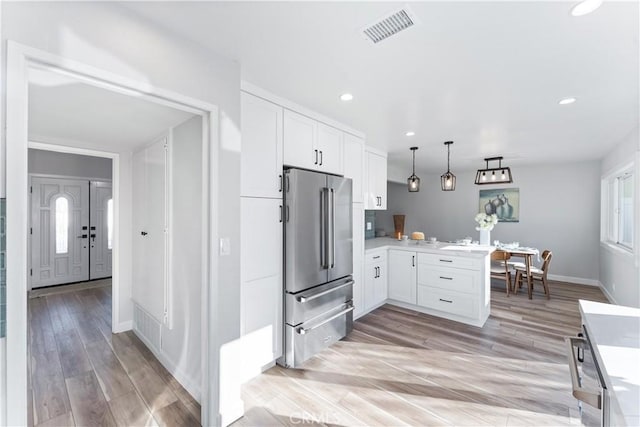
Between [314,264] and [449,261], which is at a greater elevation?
[314,264]

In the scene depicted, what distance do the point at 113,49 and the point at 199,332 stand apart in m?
1.87

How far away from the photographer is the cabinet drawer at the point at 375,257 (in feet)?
12.8

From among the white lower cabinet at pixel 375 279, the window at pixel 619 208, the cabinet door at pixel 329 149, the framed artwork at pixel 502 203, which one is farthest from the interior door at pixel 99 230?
the window at pixel 619 208

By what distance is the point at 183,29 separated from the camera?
160cm

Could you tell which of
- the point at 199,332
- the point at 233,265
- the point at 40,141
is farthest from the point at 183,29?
the point at 40,141

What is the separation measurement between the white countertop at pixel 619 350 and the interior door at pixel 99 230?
689 centimetres

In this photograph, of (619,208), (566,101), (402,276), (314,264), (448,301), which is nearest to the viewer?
(566,101)

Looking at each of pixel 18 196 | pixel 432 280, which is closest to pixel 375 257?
pixel 432 280

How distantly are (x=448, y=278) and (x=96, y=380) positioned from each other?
394 centimetres

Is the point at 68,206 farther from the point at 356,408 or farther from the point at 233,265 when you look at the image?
the point at 356,408

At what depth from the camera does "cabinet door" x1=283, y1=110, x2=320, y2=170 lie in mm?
2672

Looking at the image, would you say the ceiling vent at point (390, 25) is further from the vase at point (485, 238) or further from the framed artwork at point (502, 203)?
the framed artwork at point (502, 203)

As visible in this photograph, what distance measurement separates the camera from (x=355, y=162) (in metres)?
3.65

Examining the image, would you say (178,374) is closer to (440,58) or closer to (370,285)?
(370,285)
